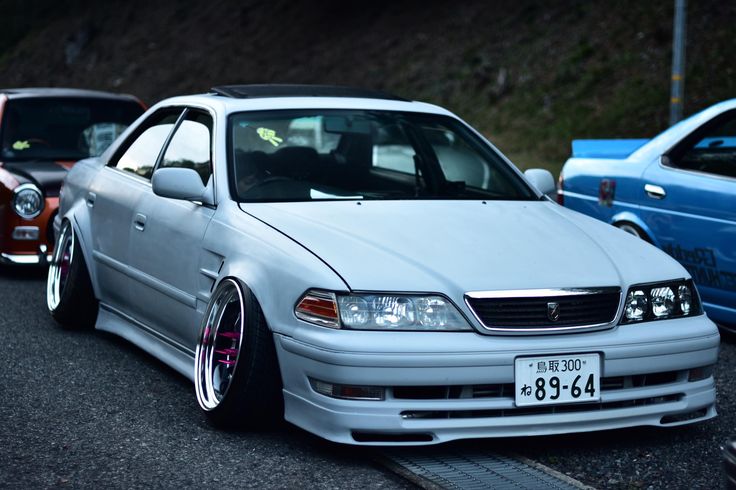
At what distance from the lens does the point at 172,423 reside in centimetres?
478

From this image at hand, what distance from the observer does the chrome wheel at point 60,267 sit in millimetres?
6738

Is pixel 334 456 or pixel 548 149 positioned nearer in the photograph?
pixel 334 456

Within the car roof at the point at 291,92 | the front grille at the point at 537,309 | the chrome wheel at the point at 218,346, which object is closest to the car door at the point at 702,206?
the car roof at the point at 291,92

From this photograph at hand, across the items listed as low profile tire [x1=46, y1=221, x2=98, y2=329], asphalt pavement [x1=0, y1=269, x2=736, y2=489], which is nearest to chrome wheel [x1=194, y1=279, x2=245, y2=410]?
asphalt pavement [x1=0, y1=269, x2=736, y2=489]

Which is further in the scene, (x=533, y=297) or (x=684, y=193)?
(x=684, y=193)

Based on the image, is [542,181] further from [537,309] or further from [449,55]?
[449,55]

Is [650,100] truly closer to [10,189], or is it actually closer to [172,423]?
[10,189]

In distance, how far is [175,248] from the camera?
17.4 feet

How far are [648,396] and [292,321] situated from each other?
134 centimetres

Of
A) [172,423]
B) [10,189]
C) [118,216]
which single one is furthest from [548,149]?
[172,423]

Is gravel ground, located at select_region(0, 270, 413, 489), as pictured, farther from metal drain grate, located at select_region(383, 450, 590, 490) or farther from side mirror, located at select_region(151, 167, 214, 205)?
side mirror, located at select_region(151, 167, 214, 205)

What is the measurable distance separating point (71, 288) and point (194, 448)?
2.35 m

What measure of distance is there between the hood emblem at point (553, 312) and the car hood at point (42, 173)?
5.43 meters

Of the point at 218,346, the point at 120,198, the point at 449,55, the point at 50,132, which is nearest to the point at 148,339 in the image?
the point at 120,198
